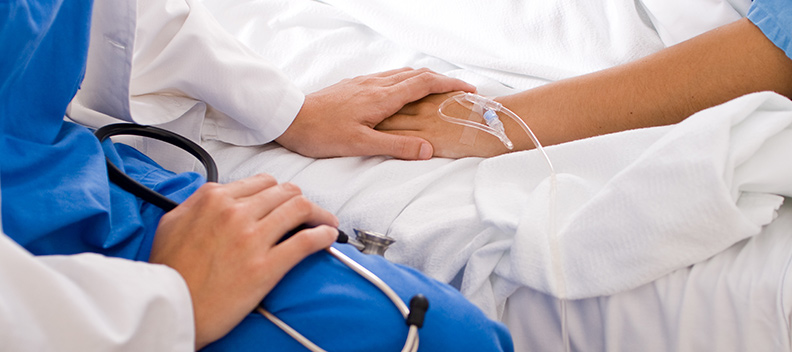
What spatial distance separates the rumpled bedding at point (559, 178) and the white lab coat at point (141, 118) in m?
0.09

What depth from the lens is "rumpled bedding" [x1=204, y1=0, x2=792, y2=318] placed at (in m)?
0.67

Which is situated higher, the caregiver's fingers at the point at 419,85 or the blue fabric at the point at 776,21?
the blue fabric at the point at 776,21

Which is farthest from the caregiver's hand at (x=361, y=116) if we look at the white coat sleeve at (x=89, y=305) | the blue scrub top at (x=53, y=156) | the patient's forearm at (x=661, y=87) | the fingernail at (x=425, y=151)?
the white coat sleeve at (x=89, y=305)

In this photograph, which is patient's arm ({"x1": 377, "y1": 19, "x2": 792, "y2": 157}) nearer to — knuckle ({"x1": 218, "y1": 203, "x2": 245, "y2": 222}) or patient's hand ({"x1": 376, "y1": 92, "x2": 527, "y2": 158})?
patient's hand ({"x1": 376, "y1": 92, "x2": 527, "y2": 158})

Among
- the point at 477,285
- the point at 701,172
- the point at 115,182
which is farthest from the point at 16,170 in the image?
the point at 701,172

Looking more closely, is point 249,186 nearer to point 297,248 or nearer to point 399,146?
point 297,248

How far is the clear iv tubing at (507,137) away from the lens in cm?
70

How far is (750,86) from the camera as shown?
33.3 inches

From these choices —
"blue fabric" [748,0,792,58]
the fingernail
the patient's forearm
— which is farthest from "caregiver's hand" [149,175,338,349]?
"blue fabric" [748,0,792,58]

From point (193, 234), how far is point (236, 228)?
49mm

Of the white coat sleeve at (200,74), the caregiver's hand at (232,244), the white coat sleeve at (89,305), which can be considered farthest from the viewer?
the white coat sleeve at (200,74)

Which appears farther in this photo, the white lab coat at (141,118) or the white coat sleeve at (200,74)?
the white coat sleeve at (200,74)

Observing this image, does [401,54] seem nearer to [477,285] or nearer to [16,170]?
[477,285]

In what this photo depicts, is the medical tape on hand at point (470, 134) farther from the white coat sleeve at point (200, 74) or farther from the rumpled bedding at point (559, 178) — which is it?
the white coat sleeve at point (200, 74)
